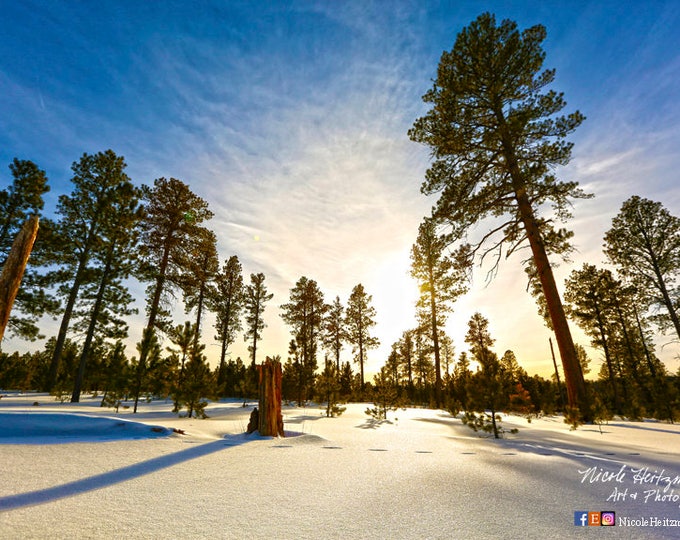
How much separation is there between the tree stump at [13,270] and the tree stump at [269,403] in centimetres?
384

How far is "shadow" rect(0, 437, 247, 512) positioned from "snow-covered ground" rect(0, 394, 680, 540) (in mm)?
11

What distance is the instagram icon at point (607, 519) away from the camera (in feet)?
6.33

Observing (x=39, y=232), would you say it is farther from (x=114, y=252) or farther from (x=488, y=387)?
(x=488, y=387)

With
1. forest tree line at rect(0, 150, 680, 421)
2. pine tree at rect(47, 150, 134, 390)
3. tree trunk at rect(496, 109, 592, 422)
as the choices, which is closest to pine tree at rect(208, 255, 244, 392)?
forest tree line at rect(0, 150, 680, 421)

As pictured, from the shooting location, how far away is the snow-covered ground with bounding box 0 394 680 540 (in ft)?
5.50

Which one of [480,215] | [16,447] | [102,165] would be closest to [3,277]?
[16,447]

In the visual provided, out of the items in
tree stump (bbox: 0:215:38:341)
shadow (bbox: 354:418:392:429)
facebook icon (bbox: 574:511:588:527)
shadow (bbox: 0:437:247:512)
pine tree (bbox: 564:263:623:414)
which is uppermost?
pine tree (bbox: 564:263:623:414)

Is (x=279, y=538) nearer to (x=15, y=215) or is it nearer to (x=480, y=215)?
(x=480, y=215)

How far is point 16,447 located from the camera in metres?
3.44

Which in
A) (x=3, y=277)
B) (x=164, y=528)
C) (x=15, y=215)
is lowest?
(x=164, y=528)

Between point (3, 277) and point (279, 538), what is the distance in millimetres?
4063

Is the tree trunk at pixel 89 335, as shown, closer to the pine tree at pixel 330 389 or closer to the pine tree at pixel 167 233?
the pine tree at pixel 167 233

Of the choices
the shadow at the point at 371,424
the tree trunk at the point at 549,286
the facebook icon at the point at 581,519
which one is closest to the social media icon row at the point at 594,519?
the facebook icon at the point at 581,519

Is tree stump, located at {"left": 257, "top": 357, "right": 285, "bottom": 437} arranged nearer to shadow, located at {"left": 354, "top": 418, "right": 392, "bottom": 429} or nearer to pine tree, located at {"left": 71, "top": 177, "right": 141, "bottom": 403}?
shadow, located at {"left": 354, "top": 418, "right": 392, "bottom": 429}
